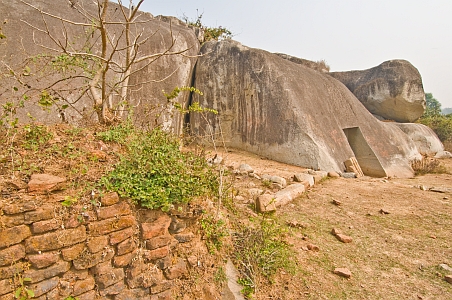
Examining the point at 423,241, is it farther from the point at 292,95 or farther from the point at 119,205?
the point at 292,95

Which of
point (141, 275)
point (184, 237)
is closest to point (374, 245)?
point (184, 237)

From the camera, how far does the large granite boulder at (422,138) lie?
42.8ft

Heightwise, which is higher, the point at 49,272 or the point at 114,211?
the point at 114,211

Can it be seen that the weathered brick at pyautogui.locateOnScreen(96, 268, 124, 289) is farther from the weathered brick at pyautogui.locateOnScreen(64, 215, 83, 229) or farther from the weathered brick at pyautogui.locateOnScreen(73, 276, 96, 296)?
the weathered brick at pyautogui.locateOnScreen(64, 215, 83, 229)

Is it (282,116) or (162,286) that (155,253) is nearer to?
(162,286)

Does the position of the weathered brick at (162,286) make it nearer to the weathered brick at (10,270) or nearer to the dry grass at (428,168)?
the weathered brick at (10,270)

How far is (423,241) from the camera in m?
3.52

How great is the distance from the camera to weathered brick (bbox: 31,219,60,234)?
1.75 m

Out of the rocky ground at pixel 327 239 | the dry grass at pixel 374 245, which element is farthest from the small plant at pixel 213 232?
the dry grass at pixel 374 245

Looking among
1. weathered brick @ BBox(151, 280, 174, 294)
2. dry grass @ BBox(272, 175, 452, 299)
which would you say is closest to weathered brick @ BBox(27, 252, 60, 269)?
weathered brick @ BBox(151, 280, 174, 294)

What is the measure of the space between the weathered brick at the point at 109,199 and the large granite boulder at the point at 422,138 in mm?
14186

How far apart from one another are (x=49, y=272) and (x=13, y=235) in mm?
332

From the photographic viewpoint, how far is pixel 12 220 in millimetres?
1694

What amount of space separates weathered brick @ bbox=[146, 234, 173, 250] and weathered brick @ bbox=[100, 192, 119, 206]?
0.43 m
